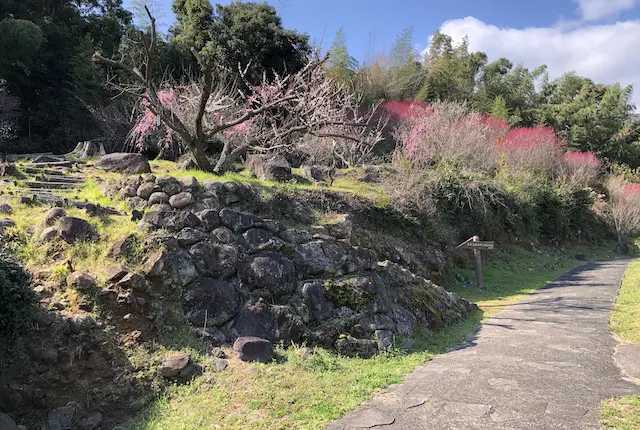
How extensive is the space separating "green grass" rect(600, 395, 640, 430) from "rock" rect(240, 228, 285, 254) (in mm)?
4140

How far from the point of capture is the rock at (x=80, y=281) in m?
4.88

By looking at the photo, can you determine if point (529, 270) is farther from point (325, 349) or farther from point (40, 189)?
point (40, 189)

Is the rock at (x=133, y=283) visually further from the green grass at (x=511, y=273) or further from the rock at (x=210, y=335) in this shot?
the green grass at (x=511, y=273)

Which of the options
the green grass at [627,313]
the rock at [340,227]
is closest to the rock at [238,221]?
the rock at [340,227]

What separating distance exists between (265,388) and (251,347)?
72 centimetres

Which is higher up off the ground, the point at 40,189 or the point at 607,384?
the point at 40,189

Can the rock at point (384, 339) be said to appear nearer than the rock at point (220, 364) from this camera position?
No

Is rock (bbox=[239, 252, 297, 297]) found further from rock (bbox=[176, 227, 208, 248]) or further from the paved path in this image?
the paved path

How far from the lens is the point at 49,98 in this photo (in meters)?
14.4

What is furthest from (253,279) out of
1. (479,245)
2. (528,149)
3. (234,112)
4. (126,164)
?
(528,149)

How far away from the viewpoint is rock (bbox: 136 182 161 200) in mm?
6605

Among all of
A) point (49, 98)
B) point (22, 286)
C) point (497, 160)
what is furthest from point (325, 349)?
point (497, 160)

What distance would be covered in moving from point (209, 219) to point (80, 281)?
1.85 meters

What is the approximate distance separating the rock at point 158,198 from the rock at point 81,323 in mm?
2211
